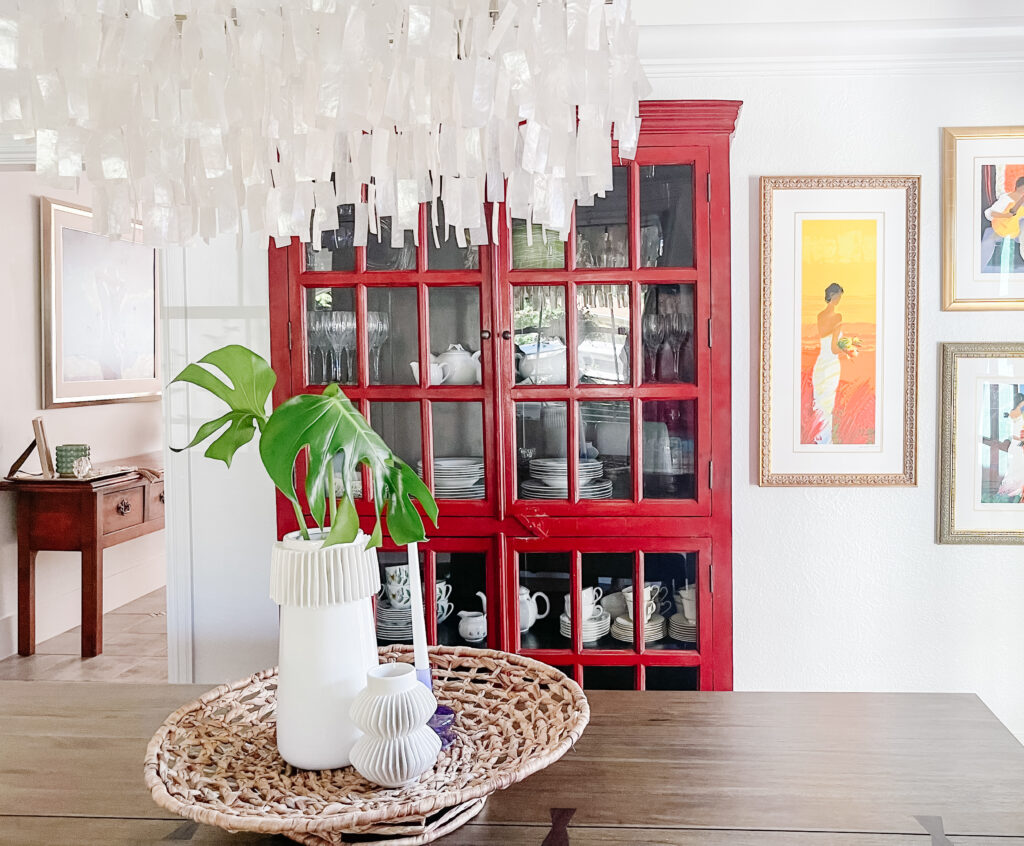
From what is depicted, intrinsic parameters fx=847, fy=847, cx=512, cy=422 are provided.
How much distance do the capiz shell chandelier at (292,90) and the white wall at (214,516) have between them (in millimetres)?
1586

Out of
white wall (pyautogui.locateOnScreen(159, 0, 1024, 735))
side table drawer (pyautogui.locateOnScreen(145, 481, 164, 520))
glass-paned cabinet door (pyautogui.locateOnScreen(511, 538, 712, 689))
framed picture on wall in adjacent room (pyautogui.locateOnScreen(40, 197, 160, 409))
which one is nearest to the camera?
glass-paned cabinet door (pyautogui.locateOnScreen(511, 538, 712, 689))

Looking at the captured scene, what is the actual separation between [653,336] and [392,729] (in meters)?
1.54

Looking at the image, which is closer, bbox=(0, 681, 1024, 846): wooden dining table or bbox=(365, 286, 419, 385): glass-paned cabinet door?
bbox=(0, 681, 1024, 846): wooden dining table

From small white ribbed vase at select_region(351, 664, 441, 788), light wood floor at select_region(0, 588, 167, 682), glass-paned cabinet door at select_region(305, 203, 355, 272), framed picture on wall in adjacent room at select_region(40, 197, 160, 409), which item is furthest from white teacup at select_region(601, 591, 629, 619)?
framed picture on wall in adjacent room at select_region(40, 197, 160, 409)

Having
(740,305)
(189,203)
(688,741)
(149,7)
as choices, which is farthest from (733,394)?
(149,7)

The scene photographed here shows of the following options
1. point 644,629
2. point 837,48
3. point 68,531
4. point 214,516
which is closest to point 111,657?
point 68,531

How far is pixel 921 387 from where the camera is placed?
2514 millimetres

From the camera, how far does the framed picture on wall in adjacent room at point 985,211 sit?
246cm

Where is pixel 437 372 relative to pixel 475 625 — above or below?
above

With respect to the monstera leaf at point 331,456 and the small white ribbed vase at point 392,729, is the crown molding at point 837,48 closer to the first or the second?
the monstera leaf at point 331,456

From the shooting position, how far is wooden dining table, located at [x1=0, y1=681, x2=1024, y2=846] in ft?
3.35

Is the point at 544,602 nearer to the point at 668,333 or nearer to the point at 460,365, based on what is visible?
the point at 460,365

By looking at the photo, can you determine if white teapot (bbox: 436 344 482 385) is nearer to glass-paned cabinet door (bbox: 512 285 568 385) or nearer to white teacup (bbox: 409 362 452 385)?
white teacup (bbox: 409 362 452 385)

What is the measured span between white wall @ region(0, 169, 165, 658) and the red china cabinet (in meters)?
2.04
